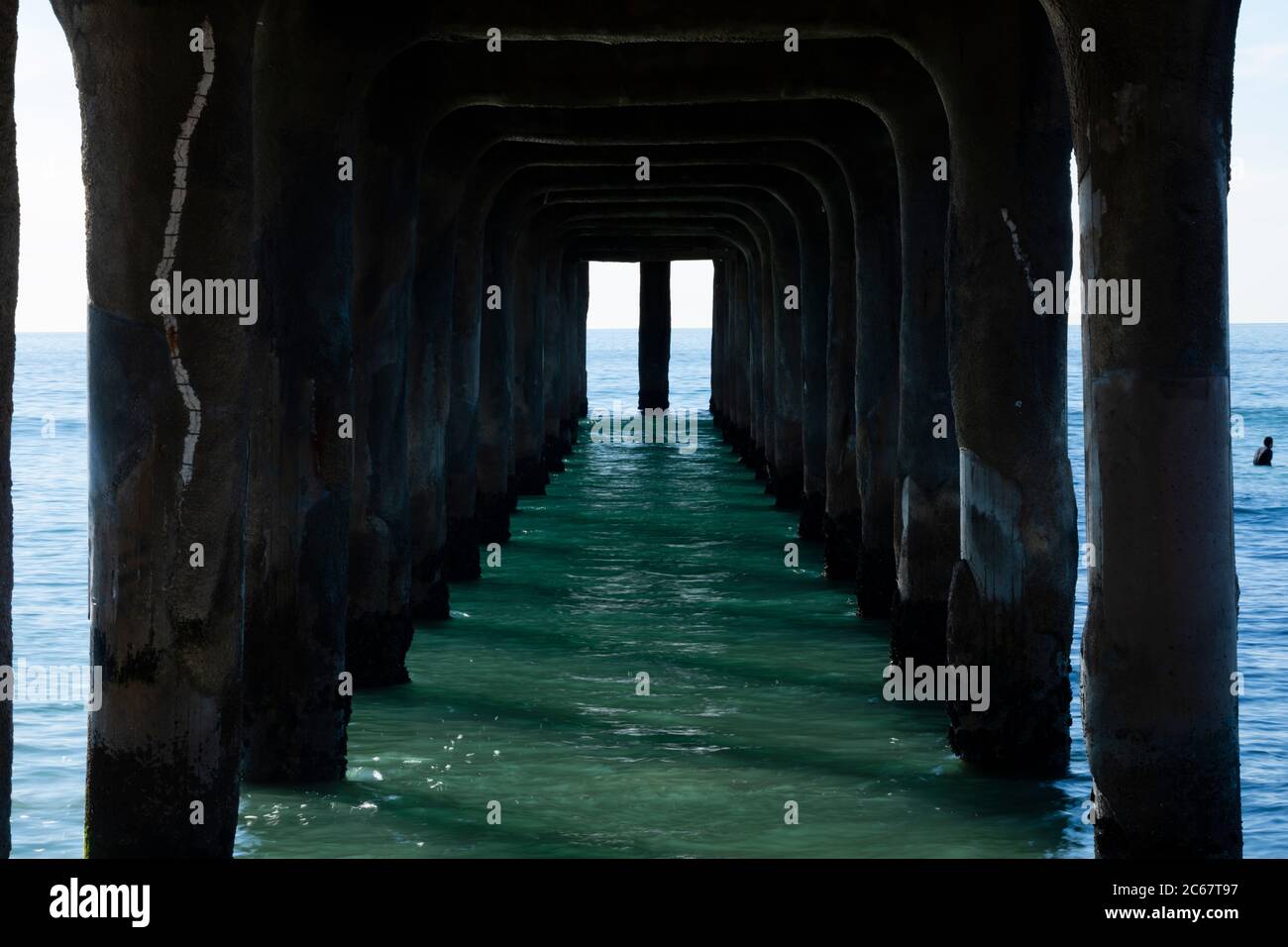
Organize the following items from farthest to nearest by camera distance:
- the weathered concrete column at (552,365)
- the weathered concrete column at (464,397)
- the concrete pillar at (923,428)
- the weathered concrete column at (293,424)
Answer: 1. the weathered concrete column at (552,365)
2. the weathered concrete column at (464,397)
3. the concrete pillar at (923,428)
4. the weathered concrete column at (293,424)

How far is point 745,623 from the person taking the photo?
1416cm

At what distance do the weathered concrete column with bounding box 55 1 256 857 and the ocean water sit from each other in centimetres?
136

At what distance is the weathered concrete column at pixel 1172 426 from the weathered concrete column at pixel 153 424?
3.43 metres

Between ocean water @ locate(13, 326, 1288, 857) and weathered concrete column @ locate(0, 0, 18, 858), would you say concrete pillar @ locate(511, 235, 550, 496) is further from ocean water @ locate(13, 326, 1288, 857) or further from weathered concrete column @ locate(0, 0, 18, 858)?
weathered concrete column @ locate(0, 0, 18, 858)

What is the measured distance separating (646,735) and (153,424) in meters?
4.52

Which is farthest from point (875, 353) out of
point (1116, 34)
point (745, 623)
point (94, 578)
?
point (94, 578)

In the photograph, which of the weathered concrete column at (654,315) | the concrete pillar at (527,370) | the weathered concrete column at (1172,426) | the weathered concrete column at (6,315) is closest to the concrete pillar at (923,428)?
the weathered concrete column at (1172,426)

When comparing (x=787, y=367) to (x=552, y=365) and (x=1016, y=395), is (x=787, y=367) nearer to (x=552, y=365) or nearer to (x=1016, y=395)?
(x=552, y=365)

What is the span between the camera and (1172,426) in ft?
20.6

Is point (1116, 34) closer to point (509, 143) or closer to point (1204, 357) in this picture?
point (1204, 357)

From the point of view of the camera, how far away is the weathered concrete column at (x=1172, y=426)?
6266 millimetres

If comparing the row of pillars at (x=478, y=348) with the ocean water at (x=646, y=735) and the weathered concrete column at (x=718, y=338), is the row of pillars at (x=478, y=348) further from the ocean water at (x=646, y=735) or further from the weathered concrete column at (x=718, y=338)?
the weathered concrete column at (x=718, y=338)

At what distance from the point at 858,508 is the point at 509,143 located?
5.00 meters

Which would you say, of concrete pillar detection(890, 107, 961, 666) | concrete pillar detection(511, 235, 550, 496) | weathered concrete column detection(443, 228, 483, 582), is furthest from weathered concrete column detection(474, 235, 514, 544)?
concrete pillar detection(890, 107, 961, 666)
